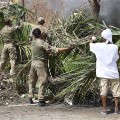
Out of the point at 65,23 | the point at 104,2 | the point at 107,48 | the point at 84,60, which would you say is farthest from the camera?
the point at 104,2

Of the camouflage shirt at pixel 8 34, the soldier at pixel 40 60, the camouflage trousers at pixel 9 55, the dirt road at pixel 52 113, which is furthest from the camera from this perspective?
the camouflage shirt at pixel 8 34

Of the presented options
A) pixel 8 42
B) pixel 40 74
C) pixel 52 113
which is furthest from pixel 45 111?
pixel 8 42

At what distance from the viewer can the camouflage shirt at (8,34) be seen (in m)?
9.76

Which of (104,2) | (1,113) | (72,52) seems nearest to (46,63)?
(72,52)

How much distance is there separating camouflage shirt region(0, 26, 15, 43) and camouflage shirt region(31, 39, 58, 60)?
140 cm

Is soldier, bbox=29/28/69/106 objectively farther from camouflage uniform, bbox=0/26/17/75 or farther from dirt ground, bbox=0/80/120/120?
camouflage uniform, bbox=0/26/17/75

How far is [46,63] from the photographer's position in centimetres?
860

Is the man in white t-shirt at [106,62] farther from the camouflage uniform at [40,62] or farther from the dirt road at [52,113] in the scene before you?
the camouflage uniform at [40,62]

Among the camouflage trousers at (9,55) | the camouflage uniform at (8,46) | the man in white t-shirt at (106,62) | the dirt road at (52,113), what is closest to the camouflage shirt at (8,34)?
the camouflage uniform at (8,46)

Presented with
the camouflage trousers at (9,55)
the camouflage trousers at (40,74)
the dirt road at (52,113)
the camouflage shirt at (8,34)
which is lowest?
the dirt road at (52,113)

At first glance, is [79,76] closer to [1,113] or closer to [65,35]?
[65,35]

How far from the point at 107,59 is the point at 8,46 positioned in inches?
115

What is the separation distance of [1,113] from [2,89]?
5.78 feet

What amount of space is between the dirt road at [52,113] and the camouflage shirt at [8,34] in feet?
6.32
